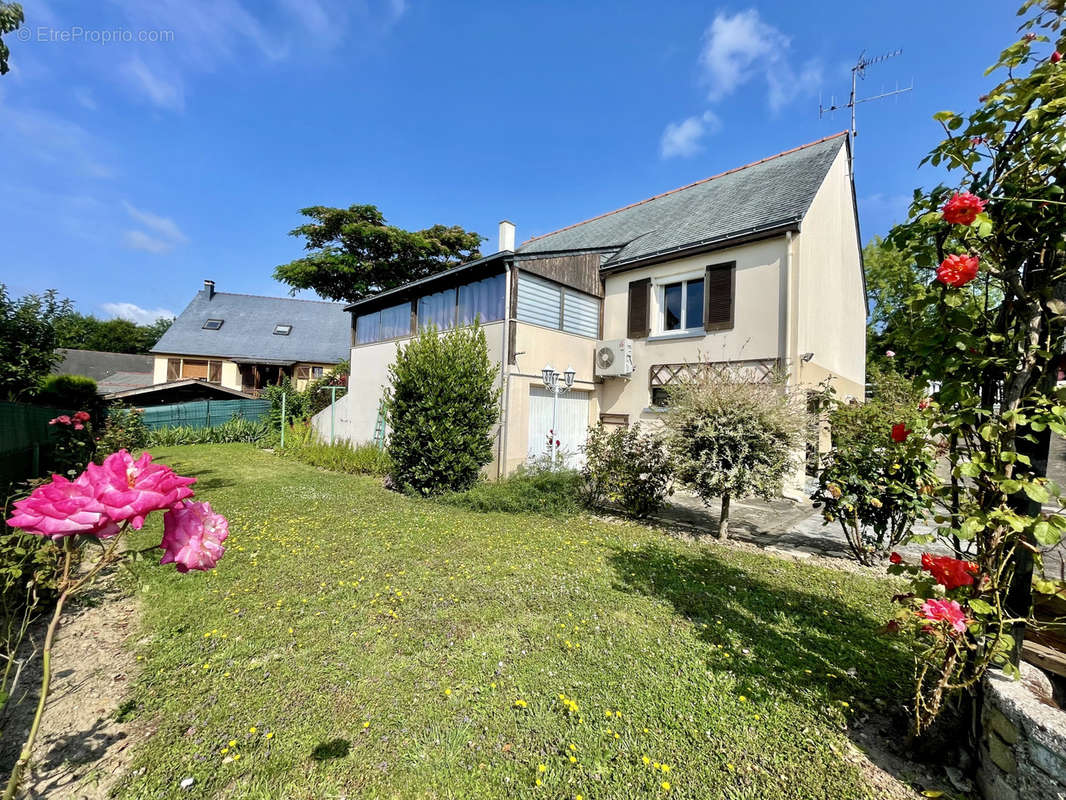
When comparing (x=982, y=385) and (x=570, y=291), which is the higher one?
(x=570, y=291)

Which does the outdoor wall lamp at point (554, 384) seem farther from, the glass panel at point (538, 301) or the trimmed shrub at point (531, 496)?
the glass panel at point (538, 301)

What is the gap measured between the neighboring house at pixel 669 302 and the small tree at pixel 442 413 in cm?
81

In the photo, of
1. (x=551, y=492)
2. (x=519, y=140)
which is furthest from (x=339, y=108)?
(x=551, y=492)

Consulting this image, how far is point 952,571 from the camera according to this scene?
1.94m

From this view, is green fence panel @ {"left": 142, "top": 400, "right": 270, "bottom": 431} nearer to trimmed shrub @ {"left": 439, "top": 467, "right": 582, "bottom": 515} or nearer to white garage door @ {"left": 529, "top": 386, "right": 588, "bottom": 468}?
white garage door @ {"left": 529, "top": 386, "right": 588, "bottom": 468}

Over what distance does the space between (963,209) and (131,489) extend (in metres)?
3.43

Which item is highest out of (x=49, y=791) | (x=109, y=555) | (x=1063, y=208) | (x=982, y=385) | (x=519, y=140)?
(x=519, y=140)

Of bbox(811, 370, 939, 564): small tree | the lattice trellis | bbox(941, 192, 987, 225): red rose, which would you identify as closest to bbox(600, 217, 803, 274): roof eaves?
the lattice trellis

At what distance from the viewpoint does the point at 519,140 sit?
42.8 ft

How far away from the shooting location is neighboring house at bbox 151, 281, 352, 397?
2436cm

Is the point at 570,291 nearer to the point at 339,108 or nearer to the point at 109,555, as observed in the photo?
the point at 339,108

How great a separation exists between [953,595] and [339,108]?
14192 millimetres

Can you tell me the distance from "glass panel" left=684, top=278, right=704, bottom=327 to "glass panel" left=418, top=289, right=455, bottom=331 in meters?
5.98

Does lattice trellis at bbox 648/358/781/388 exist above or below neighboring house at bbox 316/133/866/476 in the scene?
below
